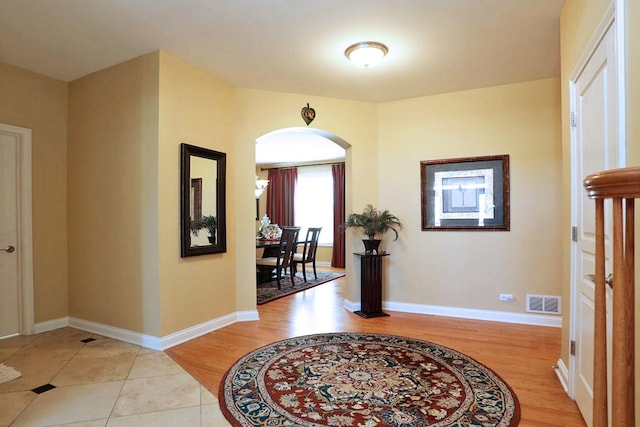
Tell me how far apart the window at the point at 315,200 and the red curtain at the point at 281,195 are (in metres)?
0.15

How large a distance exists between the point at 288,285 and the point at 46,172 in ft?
12.2

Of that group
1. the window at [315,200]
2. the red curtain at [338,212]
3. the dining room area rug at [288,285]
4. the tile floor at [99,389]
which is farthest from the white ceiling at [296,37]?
the window at [315,200]

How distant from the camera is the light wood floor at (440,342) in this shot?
2.25 m

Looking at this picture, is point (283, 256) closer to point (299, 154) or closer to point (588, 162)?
point (299, 154)

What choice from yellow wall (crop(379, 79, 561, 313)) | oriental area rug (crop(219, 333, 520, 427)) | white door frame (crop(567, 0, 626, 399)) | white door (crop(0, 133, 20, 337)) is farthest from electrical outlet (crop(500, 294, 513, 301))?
white door (crop(0, 133, 20, 337))

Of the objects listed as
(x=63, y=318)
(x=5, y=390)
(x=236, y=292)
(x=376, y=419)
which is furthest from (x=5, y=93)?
(x=376, y=419)

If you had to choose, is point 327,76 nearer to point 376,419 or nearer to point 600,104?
point 600,104

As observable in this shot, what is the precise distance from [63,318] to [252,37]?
3.50 m

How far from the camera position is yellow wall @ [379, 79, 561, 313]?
3.80 m

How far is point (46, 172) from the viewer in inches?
147

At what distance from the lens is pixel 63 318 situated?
3.82 meters

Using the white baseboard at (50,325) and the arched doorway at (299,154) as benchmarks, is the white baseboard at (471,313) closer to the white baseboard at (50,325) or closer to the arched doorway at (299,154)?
the arched doorway at (299,154)

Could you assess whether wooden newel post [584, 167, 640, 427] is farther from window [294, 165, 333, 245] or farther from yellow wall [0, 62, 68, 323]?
window [294, 165, 333, 245]

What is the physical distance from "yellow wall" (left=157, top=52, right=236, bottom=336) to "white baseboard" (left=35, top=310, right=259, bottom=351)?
63mm
